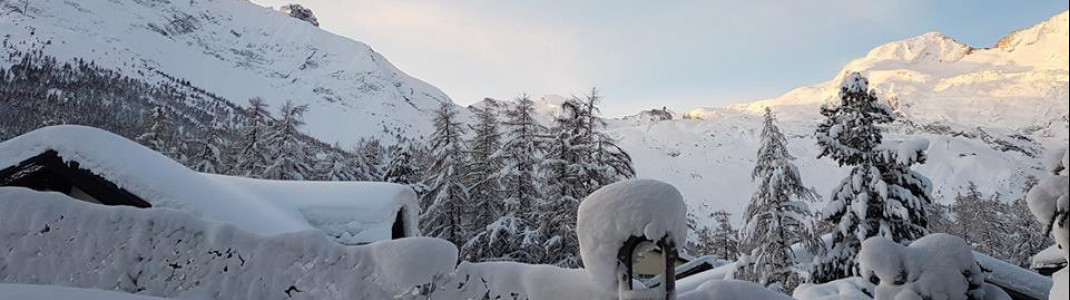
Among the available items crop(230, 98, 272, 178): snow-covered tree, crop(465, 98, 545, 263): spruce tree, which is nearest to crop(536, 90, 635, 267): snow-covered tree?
crop(465, 98, 545, 263): spruce tree

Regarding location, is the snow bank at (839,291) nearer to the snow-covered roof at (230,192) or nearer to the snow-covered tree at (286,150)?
the snow-covered roof at (230,192)

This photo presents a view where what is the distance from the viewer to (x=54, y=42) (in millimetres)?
195625

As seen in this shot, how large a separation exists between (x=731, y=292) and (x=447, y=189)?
18.4m

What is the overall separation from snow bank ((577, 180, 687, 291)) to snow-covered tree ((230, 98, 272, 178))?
27450mm

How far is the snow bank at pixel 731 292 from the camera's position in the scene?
590 cm

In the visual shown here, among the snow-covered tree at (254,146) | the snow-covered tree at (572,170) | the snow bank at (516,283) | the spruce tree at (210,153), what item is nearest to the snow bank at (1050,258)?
the snow bank at (516,283)

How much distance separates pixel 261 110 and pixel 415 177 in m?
8.37

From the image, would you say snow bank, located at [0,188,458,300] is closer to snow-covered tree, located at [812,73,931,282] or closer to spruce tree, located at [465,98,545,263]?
snow-covered tree, located at [812,73,931,282]

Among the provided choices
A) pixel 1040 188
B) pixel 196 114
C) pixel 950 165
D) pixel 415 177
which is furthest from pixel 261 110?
pixel 950 165

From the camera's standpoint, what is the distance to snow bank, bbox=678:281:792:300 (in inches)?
232

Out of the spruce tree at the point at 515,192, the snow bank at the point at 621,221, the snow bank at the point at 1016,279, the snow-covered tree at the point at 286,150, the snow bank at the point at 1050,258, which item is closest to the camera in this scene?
the snow bank at the point at 621,221

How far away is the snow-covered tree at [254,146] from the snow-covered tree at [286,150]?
0.44 metres

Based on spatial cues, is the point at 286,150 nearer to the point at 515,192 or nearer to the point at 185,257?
the point at 515,192

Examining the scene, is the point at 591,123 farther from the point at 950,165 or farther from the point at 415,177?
the point at 950,165
